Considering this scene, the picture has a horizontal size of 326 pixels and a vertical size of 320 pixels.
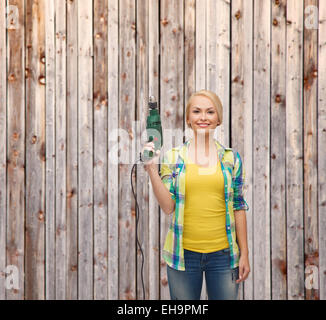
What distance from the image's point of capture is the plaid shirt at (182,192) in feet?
5.84

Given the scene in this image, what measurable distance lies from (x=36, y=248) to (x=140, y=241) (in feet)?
2.48

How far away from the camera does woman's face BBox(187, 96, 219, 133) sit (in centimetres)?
180

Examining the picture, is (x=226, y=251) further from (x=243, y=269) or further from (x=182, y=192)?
(x=182, y=192)

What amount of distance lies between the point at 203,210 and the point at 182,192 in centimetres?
14

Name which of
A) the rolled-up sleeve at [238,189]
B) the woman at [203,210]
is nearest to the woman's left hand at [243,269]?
the woman at [203,210]

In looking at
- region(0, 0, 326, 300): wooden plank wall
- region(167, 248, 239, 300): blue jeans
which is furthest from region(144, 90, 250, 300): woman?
region(0, 0, 326, 300): wooden plank wall

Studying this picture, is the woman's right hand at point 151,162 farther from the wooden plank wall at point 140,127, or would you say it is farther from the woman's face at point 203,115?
the wooden plank wall at point 140,127

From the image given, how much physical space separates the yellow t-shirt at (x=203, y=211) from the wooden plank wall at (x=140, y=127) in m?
0.69

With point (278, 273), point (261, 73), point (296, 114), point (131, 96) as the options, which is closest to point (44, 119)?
point (131, 96)

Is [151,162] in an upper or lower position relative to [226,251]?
upper

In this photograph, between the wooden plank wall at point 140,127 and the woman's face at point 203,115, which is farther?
the wooden plank wall at point 140,127

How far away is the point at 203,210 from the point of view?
1.76 meters

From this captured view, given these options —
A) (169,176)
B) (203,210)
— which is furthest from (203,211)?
(169,176)

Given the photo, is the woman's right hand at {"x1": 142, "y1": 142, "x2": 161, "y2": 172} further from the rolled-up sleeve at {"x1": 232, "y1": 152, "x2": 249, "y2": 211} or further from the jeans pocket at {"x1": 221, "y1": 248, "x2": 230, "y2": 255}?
the jeans pocket at {"x1": 221, "y1": 248, "x2": 230, "y2": 255}
